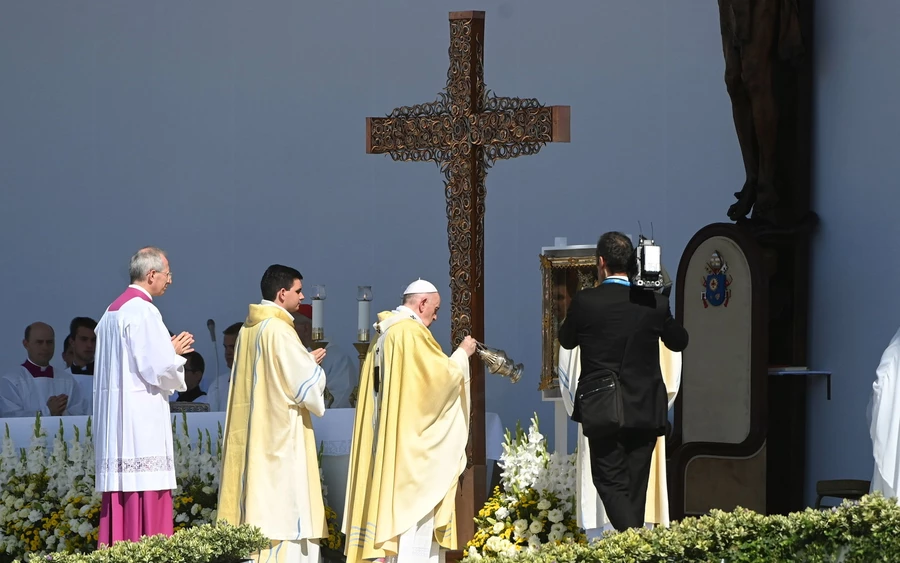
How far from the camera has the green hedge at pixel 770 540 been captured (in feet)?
16.3

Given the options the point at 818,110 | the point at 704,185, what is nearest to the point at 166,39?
the point at 704,185

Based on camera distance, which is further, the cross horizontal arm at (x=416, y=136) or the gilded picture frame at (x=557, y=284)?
the cross horizontal arm at (x=416, y=136)

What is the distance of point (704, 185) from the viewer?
32.3 ft

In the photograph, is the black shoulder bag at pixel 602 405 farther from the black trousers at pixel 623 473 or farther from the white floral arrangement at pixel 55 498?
the white floral arrangement at pixel 55 498

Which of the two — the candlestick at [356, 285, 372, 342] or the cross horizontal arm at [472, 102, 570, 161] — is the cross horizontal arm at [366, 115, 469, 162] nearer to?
the cross horizontal arm at [472, 102, 570, 161]

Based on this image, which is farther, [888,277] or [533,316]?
[533,316]

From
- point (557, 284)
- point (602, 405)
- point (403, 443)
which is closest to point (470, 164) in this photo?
point (557, 284)

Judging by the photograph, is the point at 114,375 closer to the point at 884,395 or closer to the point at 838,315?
the point at 884,395

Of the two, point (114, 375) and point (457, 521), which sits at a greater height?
point (114, 375)

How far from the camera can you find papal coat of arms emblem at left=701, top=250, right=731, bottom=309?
8031 mm

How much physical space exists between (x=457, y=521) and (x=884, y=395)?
213 cm

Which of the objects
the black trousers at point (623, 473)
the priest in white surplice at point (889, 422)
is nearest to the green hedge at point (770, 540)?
the black trousers at point (623, 473)

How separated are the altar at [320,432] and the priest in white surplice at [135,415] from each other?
1086 millimetres

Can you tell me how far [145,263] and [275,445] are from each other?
103 cm
